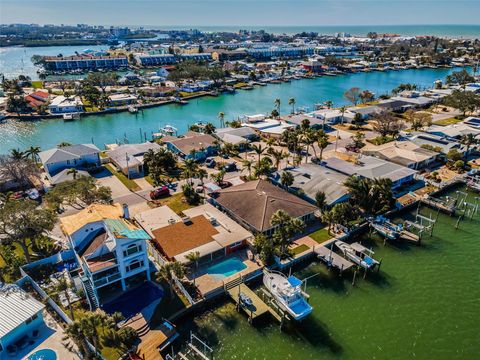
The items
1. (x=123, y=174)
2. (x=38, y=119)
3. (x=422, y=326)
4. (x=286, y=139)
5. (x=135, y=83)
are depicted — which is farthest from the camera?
(x=135, y=83)

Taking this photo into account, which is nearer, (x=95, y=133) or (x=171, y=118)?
(x=95, y=133)

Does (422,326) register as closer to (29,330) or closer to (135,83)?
(29,330)

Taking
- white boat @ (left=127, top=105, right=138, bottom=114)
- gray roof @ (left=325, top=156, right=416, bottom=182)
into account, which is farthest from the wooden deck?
white boat @ (left=127, top=105, right=138, bottom=114)

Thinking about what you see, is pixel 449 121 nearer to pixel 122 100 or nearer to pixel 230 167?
pixel 230 167

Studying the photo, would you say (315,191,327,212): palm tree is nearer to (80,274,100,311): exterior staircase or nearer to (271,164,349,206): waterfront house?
(271,164,349,206): waterfront house

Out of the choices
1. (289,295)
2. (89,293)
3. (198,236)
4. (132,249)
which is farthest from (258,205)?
(89,293)

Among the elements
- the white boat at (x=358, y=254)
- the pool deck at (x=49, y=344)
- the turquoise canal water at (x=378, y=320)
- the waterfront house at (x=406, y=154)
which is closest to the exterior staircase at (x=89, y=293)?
the pool deck at (x=49, y=344)

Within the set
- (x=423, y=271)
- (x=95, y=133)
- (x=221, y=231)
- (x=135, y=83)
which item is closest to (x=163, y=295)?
(x=221, y=231)
